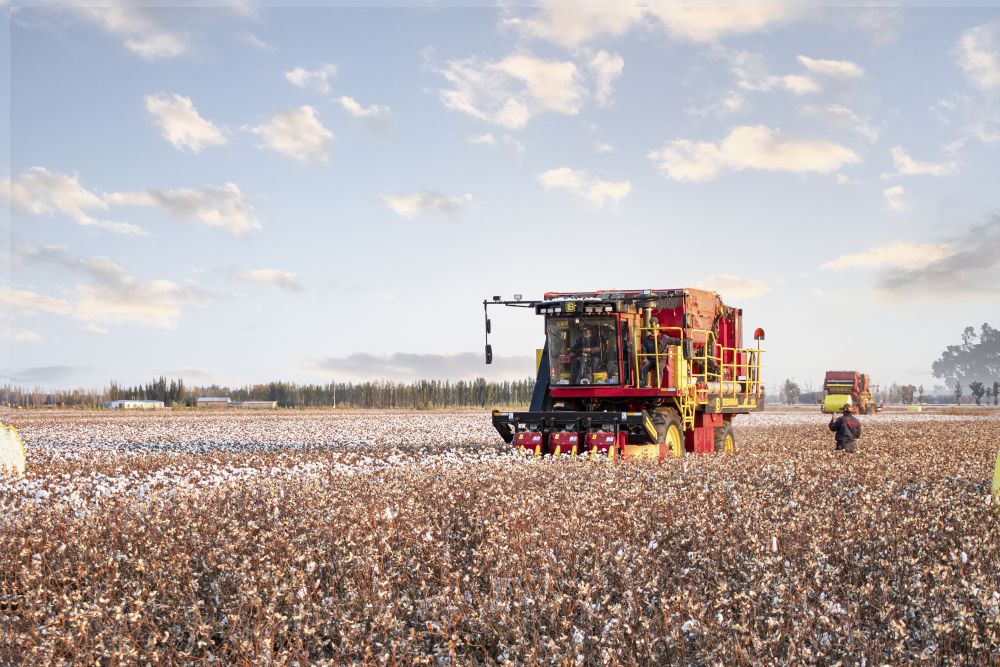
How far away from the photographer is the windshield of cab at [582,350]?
16359 millimetres

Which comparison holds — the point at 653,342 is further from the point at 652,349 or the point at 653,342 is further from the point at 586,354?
the point at 586,354

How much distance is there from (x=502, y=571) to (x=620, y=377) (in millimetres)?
10650

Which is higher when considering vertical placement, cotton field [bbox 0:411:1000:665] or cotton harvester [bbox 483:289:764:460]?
cotton harvester [bbox 483:289:764:460]

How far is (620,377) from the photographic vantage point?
16.1 m

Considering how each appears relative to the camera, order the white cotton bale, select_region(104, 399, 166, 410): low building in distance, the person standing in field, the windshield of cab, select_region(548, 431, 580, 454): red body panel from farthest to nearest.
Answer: select_region(104, 399, 166, 410): low building in distance → the person standing in field → the windshield of cab → select_region(548, 431, 580, 454): red body panel → the white cotton bale

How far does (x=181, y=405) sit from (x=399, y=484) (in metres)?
57.5

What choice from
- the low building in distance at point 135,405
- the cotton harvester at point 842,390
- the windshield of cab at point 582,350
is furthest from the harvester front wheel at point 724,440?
the low building in distance at point 135,405

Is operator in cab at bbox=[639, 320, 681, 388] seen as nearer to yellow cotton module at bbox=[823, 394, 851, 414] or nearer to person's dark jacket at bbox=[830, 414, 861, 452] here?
person's dark jacket at bbox=[830, 414, 861, 452]

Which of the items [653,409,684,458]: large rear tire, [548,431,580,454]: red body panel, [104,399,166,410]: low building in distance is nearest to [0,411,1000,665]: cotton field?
[548,431,580,454]: red body panel

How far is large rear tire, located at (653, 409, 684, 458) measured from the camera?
15.3 metres

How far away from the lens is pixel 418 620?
222 inches

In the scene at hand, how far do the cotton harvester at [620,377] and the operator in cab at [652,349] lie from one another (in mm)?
20

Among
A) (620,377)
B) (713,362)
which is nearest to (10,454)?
(620,377)

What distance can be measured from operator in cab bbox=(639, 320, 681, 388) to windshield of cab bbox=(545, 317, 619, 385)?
1.84 feet
